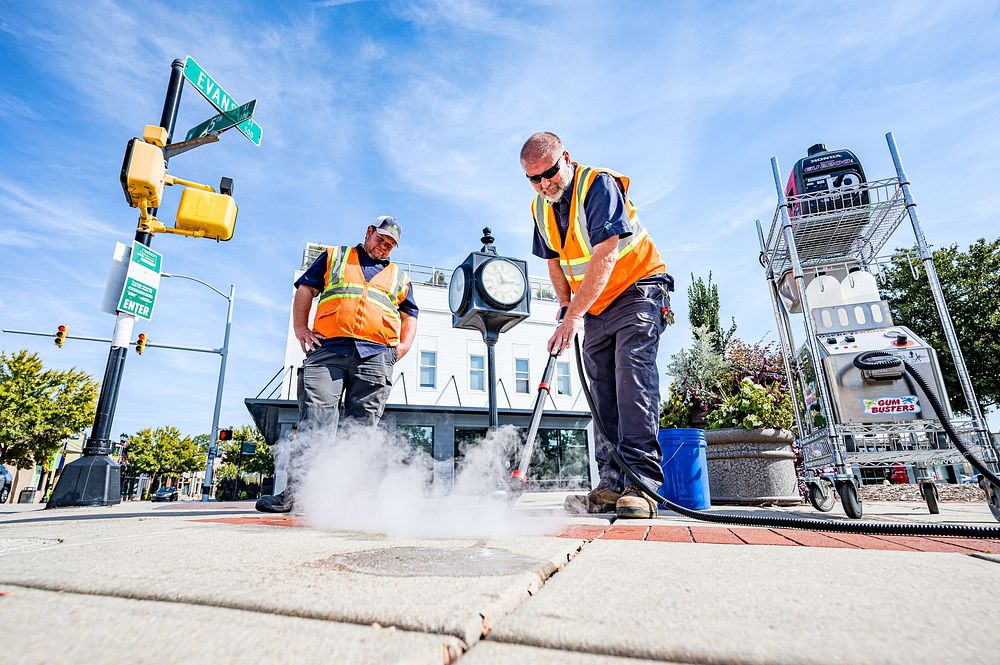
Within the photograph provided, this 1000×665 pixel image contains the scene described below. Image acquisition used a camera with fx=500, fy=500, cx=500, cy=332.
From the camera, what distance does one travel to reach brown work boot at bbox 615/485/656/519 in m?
2.31

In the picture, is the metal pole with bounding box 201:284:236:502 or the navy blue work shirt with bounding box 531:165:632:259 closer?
the navy blue work shirt with bounding box 531:165:632:259

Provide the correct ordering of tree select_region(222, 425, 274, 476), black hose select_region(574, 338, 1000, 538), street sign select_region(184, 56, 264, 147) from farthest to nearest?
tree select_region(222, 425, 274, 476) → street sign select_region(184, 56, 264, 147) → black hose select_region(574, 338, 1000, 538)

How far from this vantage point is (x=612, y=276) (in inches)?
108

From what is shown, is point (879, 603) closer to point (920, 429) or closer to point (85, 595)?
point (85, 595)

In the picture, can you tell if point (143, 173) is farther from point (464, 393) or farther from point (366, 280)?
point (464, 393)

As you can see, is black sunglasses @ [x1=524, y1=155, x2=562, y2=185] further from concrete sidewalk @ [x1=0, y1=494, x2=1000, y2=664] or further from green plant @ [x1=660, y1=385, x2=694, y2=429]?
green plant @ [x1=660, y1=385, x2=694, y2=429]

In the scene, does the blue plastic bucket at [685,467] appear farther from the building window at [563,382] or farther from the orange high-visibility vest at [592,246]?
the building window at [563,382]

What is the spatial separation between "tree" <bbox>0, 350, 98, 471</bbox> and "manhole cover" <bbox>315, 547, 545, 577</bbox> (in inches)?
769

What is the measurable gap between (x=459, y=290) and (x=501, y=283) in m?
0.51

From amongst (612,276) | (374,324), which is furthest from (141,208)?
(612,276)

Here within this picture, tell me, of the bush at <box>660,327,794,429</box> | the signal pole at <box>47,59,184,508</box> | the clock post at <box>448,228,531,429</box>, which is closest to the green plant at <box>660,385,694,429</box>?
the bush at <box>660,327,794,429</box>

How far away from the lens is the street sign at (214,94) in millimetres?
5601

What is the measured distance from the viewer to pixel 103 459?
4.70 m

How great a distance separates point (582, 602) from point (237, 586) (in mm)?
503
